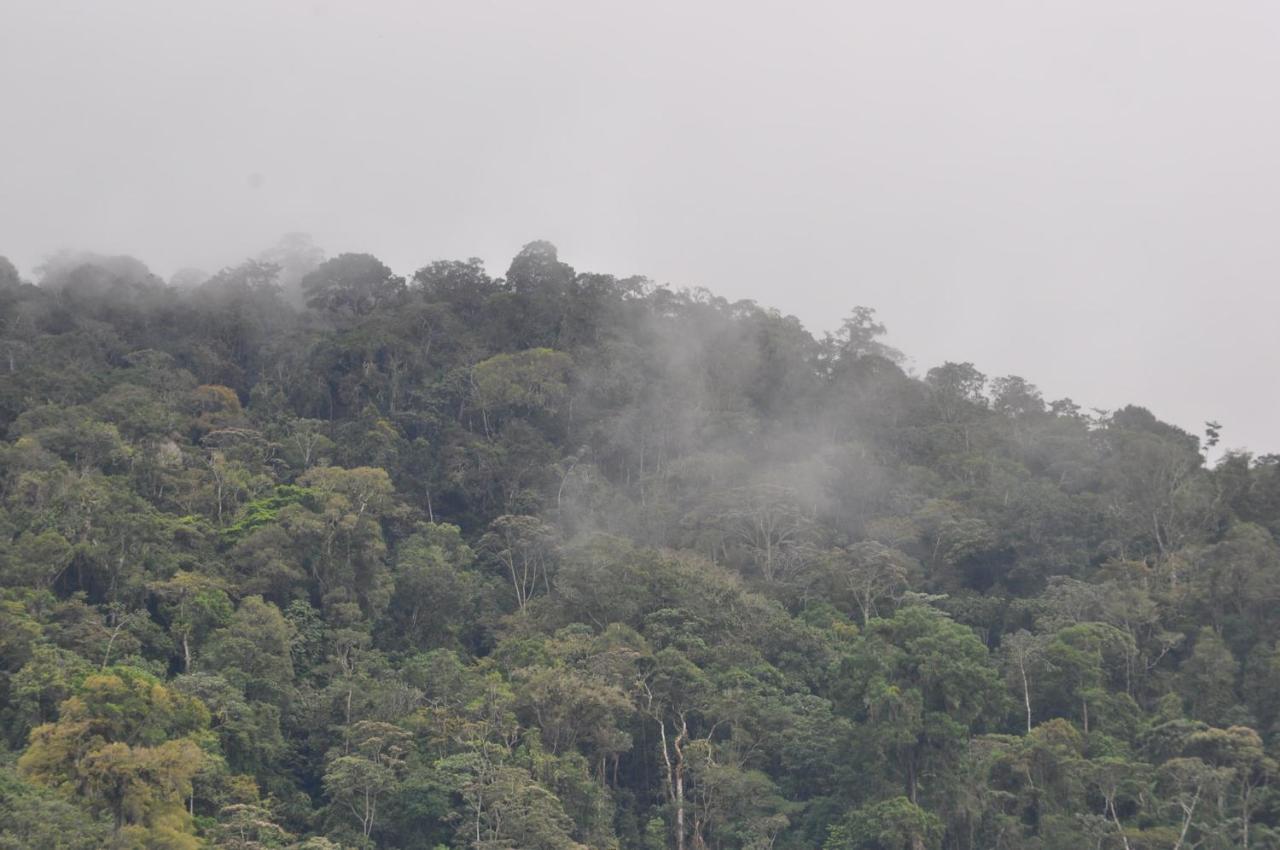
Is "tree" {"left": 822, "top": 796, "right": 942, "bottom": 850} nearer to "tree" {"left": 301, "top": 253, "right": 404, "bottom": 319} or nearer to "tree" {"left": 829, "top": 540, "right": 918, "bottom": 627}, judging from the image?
"tree" {"left": 829, "top": 540, "right": 918, "bottom": 627}

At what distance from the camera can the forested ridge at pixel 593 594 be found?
28016 mm

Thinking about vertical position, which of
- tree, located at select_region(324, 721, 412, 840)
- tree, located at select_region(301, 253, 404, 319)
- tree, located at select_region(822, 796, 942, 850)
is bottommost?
tree, located at select_region(324, 721, 412, 840)

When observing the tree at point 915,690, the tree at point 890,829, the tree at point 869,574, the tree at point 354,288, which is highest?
the tree at point 354,288

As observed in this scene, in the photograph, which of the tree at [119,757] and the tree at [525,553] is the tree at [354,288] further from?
the tree at [119,757]

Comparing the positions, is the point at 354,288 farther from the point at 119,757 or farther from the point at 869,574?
the point at 119,757

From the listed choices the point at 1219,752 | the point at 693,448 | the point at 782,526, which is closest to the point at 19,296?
the point at 693,448

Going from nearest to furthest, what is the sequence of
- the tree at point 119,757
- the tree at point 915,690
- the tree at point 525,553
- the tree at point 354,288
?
1. the tree at point 119,757
2. the tree at point 915,690
3. the tree at point 525,553
4. the tree at point 354,288

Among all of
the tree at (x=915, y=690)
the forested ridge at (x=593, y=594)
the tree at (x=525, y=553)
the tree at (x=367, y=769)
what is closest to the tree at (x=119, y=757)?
the forested ridge at (x=593, y=594)

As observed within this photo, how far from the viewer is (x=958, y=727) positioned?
29.3m

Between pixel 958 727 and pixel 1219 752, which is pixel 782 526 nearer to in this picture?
pixel 958 727

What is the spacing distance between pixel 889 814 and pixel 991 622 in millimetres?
10889

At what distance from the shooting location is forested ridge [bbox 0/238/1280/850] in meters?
28.0

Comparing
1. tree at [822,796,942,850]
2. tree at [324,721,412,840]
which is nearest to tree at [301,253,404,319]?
tree at [324,721,412,840]

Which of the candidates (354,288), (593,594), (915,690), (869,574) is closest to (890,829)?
(915,690)
